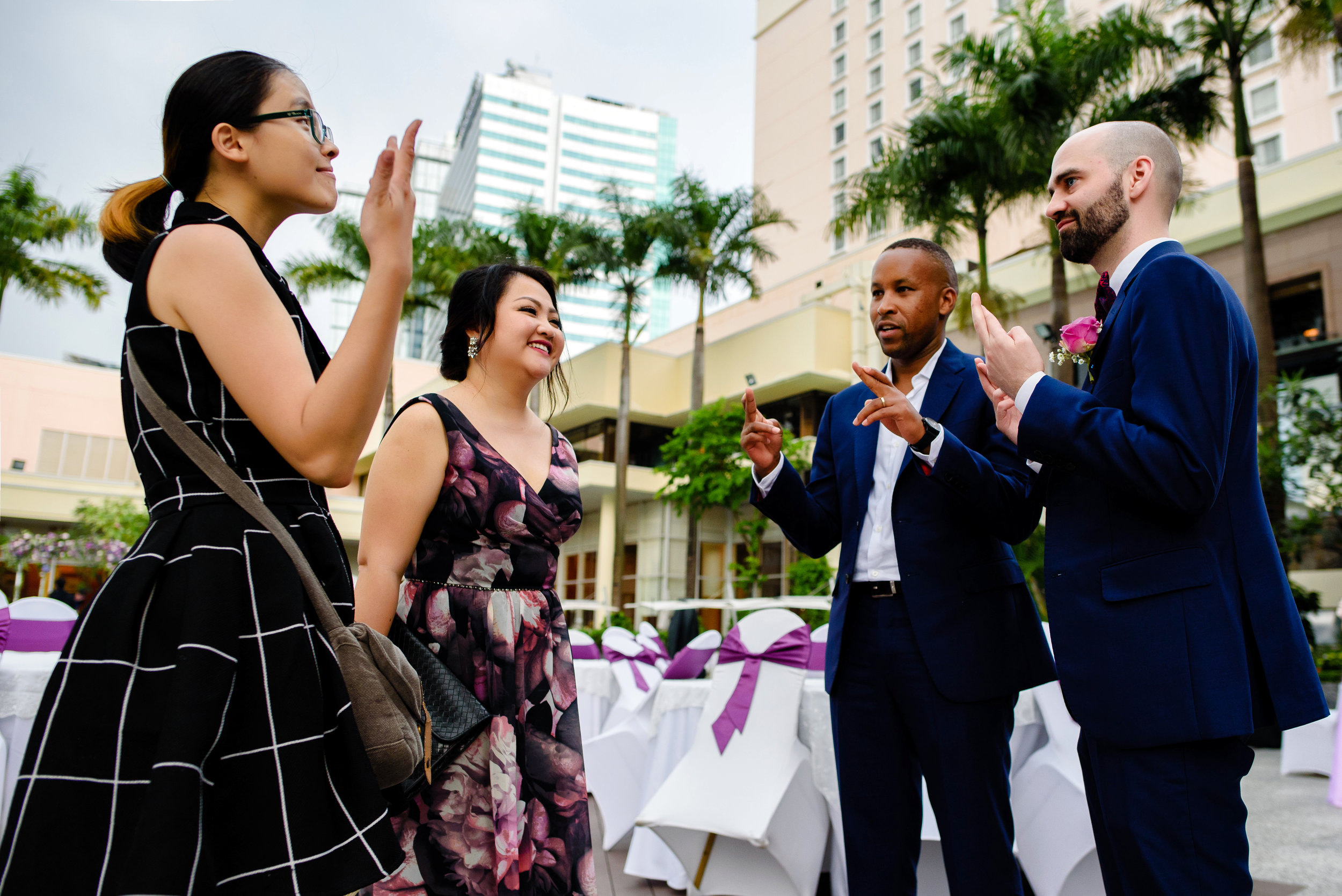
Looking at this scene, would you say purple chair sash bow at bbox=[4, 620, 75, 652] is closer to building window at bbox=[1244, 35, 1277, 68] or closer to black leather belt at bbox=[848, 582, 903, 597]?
black leather belt at bbox=[848, 582, 903, 597]

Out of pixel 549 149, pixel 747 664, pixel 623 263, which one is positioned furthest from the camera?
pixel 549 149

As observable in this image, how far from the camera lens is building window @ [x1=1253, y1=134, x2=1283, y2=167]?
88.5 feet

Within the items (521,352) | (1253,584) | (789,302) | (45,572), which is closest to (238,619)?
(521,352)

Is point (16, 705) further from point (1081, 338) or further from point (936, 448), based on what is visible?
point (1081, 338)

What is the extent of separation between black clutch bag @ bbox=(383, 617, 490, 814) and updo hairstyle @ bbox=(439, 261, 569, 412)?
728 millimetres

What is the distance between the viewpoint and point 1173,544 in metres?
1.50

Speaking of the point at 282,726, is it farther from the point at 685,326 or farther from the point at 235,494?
the point at 685,326

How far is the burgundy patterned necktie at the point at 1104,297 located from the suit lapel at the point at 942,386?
429 millimetres

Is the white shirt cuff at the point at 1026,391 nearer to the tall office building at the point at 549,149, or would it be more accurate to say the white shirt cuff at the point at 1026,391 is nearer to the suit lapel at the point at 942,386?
the suit lapel at the point at 942,386

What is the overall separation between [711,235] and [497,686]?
1681 centimetres

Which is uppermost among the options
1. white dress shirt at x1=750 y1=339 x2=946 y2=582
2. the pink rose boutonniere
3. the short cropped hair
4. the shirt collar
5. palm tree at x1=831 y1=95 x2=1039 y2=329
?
palm tree at x1=831 y1=95 x2=1039 y2=329

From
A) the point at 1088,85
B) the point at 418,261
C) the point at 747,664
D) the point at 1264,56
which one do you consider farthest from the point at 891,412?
the point at 1264,56

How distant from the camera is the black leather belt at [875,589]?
2.09 meters

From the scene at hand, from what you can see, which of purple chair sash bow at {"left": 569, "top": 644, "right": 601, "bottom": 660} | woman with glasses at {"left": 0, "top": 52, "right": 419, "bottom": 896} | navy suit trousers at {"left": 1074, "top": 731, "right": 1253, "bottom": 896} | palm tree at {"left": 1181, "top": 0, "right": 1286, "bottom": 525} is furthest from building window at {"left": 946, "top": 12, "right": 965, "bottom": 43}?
woman with glasses at {"left": 0, "top": 52, "right": 419, "bottom": 896}
